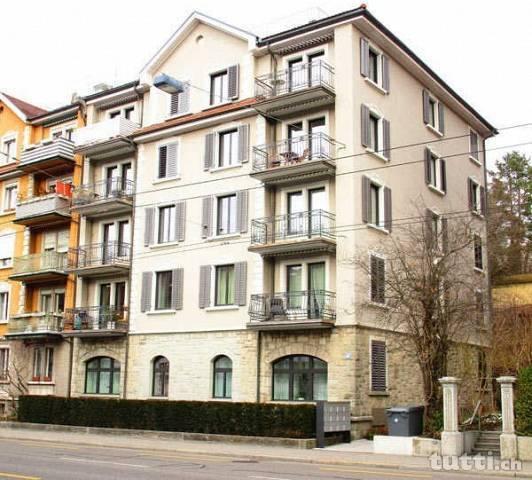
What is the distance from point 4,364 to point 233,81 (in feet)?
62.0

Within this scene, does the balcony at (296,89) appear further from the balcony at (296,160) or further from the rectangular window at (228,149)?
the rectangular window at (228,149)

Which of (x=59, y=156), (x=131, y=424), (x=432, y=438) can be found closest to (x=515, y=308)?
(x=432, y=438)

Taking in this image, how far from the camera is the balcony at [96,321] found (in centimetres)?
3469

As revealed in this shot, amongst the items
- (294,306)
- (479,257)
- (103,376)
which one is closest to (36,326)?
(103,376)

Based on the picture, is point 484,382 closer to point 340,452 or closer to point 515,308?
point 340,452

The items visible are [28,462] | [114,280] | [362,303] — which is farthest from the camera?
[114,280]

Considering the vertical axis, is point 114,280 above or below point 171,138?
below

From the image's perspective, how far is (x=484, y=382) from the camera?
29219mm

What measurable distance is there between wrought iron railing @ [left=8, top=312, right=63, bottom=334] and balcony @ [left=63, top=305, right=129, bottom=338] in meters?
0.74

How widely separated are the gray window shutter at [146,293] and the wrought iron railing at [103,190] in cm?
404

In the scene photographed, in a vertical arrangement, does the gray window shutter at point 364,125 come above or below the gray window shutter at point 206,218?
above

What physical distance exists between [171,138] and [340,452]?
17.0m

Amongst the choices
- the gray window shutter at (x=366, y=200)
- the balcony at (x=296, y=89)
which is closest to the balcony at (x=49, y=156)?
the balcony at (x=296, y=89)

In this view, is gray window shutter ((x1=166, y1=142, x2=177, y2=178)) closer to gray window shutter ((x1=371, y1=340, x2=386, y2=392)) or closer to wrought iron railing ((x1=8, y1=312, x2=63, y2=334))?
wrought iron railing ((x1=8, y1=312, x2=63, y2=334))
